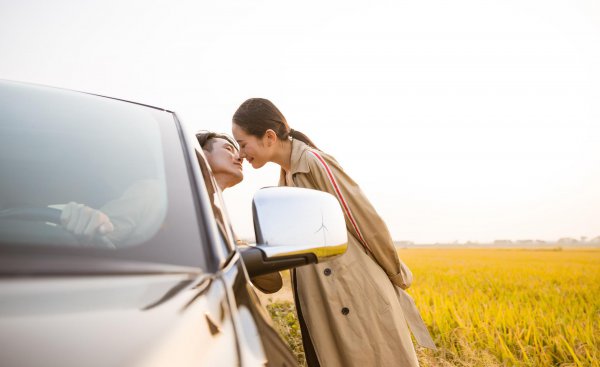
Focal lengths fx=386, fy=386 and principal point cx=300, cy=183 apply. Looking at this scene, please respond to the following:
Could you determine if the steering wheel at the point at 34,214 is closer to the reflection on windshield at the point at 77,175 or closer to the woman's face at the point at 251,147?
the reflection on windshield at the point at 77,175

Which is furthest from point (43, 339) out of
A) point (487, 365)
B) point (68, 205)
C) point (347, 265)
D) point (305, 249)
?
point (487, 365)

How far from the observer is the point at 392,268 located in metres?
1.97

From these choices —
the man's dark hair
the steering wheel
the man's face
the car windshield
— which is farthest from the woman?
the steering wheel

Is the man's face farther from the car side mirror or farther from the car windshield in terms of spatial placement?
the car side mirror

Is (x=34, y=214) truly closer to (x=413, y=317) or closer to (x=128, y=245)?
(x=128, y=245)

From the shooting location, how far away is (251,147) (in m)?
2.53

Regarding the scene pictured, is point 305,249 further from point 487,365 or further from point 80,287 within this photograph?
point 487,365

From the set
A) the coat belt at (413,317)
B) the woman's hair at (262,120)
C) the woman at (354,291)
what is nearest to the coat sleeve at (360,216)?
the woman at (354,291)

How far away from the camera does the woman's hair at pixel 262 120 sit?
2471 mm

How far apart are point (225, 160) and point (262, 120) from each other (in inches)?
15.4

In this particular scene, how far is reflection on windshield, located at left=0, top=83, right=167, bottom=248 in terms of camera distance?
0.83m

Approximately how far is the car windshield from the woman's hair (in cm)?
132

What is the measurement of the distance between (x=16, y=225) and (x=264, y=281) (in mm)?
1438

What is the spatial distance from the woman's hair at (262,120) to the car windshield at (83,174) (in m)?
1.32
